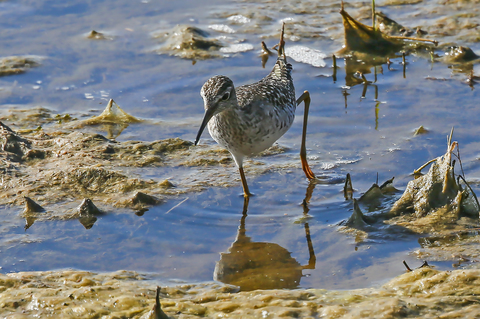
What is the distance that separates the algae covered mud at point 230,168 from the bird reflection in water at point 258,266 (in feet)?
0.05

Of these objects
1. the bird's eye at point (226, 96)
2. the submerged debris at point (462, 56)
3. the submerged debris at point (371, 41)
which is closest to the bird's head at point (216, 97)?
the bird's eye at point (226, 96)

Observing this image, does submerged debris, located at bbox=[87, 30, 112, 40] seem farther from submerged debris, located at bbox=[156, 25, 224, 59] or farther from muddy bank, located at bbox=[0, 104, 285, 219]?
muddy bank, located at bbox=[0, 104, 285, 219]

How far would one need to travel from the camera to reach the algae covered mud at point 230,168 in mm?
3740

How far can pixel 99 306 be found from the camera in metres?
3.45

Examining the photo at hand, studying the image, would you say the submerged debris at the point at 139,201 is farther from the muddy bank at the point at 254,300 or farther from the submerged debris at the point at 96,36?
the submerged debris at the point at 96,36

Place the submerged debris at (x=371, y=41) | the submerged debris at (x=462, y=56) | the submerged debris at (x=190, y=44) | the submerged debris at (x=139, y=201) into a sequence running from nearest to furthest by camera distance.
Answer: the submerged debris at (x=139, y=201)
the submerged debris at (x=462, y=56)
the submerged debris at (x=371, y=41)
the submerged debris at (x=190, y=44)

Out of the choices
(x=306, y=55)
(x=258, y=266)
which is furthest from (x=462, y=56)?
(x=258, y=266)

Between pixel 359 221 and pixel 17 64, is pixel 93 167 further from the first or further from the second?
pixel 17 64

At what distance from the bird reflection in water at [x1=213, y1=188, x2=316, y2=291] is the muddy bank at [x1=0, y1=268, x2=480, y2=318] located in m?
0.30

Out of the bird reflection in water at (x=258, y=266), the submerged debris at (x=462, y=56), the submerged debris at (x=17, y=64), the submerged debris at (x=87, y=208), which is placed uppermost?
the submerged debris at (x=17, y=64)

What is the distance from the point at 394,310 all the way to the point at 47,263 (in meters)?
2.56

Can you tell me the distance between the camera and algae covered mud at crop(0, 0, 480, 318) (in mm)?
3740

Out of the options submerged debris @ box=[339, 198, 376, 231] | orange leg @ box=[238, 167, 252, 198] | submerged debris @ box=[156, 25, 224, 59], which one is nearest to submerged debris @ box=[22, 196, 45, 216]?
orange leg @ box=[238, 167, 252, 198]

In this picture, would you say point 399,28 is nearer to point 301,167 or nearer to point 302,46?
point 302,46
